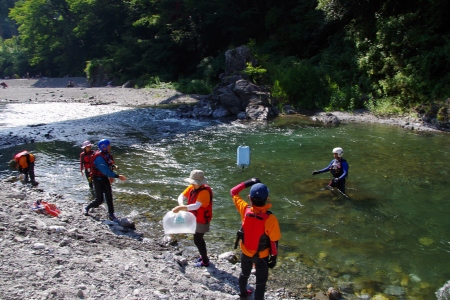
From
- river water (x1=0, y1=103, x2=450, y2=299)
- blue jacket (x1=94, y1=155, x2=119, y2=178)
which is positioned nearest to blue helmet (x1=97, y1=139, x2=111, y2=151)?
blue jacket (x1=94, y1=155, x2=119, y2=178)

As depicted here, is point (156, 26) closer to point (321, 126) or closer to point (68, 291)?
point (321, 126)

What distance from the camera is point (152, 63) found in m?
44.9

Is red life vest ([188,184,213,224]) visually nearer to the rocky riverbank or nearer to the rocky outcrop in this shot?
the rocky riverbank

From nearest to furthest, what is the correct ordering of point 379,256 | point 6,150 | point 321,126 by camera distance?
point 379,256 → point 6,150 → point 321,126

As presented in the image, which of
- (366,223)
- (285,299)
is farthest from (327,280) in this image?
(366,223)

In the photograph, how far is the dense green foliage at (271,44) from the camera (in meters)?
22.7

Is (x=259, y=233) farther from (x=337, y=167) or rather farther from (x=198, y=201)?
(x=337, y=167)

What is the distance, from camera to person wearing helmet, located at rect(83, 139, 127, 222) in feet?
26.9

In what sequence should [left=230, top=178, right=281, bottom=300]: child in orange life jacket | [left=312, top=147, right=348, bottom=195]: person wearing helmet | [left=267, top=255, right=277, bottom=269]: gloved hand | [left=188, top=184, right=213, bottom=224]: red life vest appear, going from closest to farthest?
[left=230, top=178, right=281, bottom=300]: child in orange life jacket
[left=267, top=255, right=277, bottom=269]: gloved hand
[left=188, top=184, right=213, bottom=224]: red life vest
[left=312, top=147, right=348, bottom=195]: person wearing helmet

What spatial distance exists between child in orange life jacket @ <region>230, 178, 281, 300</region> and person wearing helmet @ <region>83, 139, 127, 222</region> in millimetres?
4059

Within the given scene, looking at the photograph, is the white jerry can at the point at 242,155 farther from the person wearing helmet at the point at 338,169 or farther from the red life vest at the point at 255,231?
the red life vest at the point at 255,231

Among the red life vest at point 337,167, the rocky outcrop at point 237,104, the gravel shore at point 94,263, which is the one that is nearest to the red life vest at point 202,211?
the gravel shore at point 94,263

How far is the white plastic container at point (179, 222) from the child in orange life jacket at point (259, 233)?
101 centimetres

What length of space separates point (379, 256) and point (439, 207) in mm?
3564
